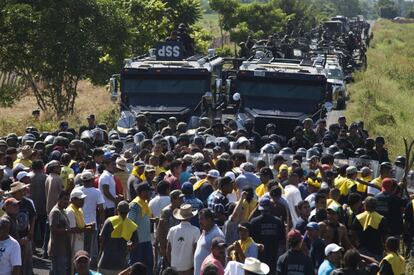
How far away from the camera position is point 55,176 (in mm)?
15117

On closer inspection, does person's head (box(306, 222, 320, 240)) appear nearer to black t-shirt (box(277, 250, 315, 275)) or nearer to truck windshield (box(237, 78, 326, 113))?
black t-shirt (box(277, 250, 315, 275))

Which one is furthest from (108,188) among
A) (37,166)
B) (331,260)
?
(331,260)

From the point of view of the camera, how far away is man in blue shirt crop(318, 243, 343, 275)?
1098cm

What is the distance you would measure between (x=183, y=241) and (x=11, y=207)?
210cm

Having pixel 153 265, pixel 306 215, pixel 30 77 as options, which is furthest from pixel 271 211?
pixel 30 77

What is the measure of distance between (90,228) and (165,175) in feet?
6.81

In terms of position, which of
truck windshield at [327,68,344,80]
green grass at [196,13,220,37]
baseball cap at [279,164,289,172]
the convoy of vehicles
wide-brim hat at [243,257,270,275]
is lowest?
green grass at [196,13,220,37]

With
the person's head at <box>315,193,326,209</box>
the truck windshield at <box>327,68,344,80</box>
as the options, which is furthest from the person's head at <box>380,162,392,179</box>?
the truck windshield at <box>327,68,344,80</box>

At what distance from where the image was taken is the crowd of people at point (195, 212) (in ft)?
38.5

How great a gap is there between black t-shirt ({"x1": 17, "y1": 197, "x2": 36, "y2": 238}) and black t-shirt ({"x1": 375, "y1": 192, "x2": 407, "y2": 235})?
15.4 ft

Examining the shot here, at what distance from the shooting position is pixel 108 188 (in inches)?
598

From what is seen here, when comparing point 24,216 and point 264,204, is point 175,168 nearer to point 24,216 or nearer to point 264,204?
point 24,216

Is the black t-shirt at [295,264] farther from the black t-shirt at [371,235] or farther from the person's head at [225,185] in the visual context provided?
the person's head at [225,185]

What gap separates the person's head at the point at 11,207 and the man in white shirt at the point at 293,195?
373cm
